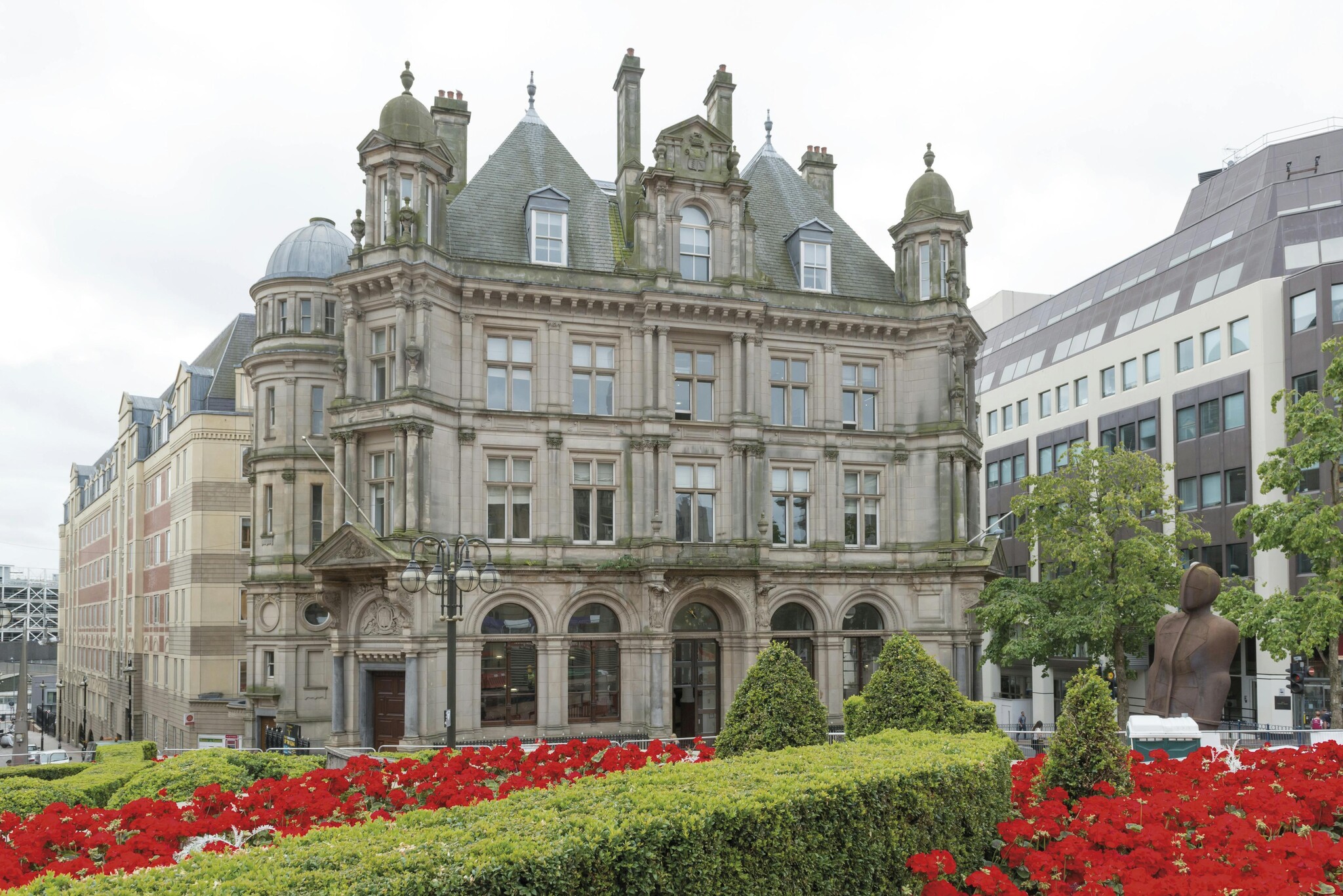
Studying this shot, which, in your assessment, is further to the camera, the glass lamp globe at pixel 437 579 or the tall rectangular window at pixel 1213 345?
the tall rectangular window at pixel 1213 345

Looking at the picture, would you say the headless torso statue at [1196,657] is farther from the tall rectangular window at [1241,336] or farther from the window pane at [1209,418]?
the window pane at [1209,418]

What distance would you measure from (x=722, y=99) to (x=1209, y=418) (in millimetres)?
30561

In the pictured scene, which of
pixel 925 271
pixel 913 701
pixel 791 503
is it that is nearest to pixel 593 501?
pixel 791 503

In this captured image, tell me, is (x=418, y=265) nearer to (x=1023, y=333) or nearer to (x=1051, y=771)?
(x=1051, y=771)

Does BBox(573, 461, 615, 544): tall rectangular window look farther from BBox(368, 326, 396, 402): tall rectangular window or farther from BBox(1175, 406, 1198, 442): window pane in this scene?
BBox(1175, 406, 1198, 442): window pane

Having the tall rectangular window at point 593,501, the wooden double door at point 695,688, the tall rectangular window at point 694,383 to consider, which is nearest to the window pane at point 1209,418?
the tall rectangular window at point 694,383

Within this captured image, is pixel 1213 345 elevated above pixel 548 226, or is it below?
below

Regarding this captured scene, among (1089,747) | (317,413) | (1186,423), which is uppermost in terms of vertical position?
(1186,423)

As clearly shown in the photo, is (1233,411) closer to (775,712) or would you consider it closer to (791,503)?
(791,503)

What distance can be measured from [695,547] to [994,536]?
1238cm

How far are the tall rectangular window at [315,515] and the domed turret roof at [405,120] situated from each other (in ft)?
46.6

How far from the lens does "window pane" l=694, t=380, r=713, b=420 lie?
37188 millimetres

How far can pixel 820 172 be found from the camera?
153ft

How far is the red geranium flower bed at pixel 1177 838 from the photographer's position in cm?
1050
